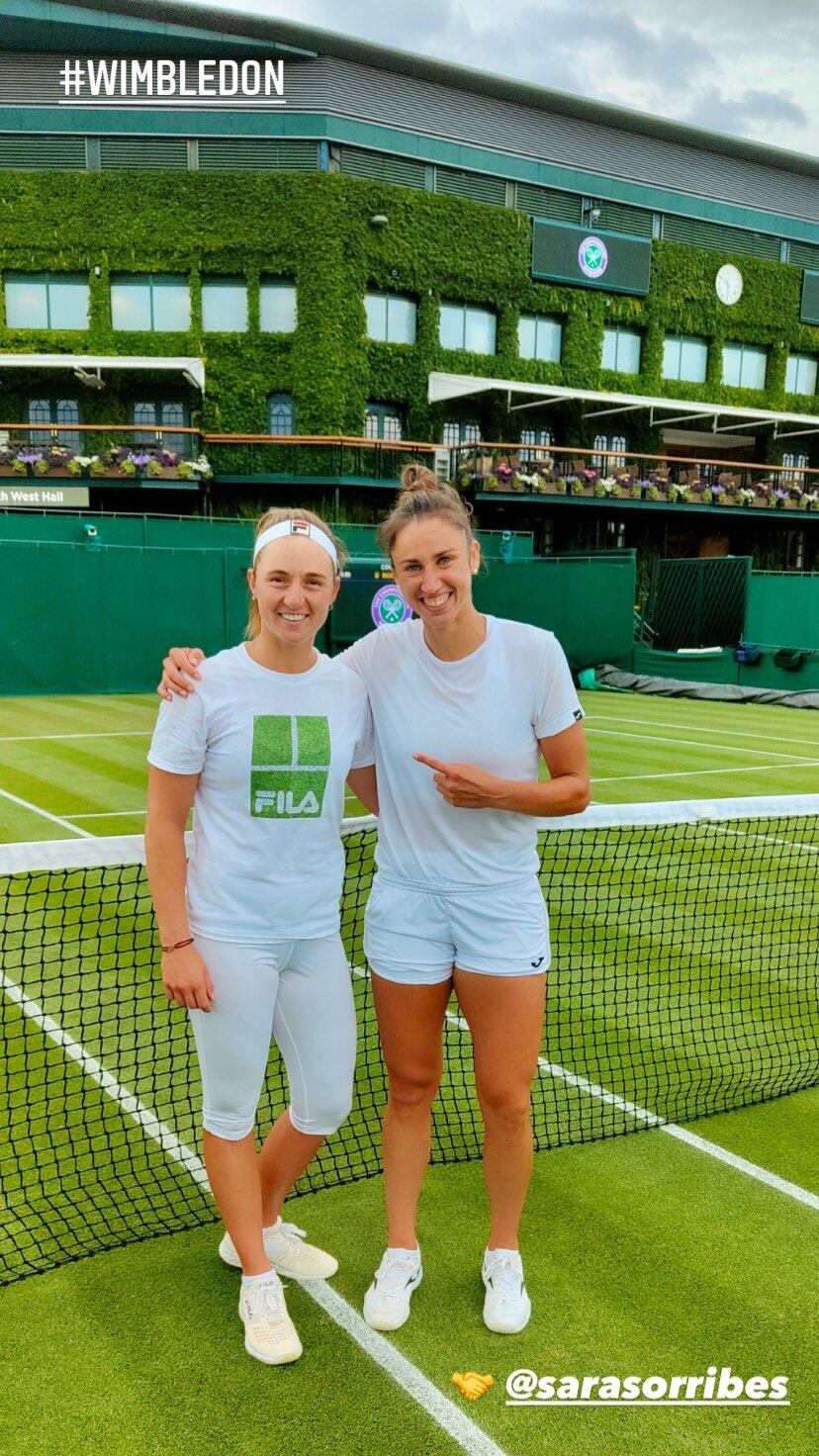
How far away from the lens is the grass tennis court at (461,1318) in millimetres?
2938

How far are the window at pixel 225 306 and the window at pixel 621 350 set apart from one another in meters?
14.3

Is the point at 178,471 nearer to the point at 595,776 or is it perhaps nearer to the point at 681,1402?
the point at 595,776

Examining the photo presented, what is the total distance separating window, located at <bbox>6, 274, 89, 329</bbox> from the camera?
35.4 meters

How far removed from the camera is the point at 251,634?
10.7 ft

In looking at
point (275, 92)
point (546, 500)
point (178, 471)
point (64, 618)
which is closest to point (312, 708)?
point (64, 618)

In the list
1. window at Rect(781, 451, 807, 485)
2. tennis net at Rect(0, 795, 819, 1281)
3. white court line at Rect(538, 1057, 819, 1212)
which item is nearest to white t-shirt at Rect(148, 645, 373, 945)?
tennis net at Rect(0, 795, 819, 1281)

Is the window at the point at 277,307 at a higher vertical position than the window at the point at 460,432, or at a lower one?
higher

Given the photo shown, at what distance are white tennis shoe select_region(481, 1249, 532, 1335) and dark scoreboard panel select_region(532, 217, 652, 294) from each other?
133 feet

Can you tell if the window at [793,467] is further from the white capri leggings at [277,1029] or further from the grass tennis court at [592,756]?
the white capri leggings at [277,1029]

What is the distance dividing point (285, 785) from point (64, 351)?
3673cm

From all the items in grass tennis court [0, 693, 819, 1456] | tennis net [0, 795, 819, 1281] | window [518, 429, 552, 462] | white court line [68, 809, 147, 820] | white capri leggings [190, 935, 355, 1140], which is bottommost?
white court line [68, 809, 147, 820]

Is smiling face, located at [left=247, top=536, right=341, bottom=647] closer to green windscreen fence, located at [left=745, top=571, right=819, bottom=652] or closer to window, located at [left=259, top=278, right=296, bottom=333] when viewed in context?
green windscreen fence, located at [left=745, top=571, right=819, bottom=652]

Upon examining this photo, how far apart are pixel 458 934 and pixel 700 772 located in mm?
11180

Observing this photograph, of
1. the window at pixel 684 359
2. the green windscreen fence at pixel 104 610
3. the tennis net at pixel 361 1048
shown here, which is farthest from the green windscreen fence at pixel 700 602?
the tennis net at pixel 361 1048
